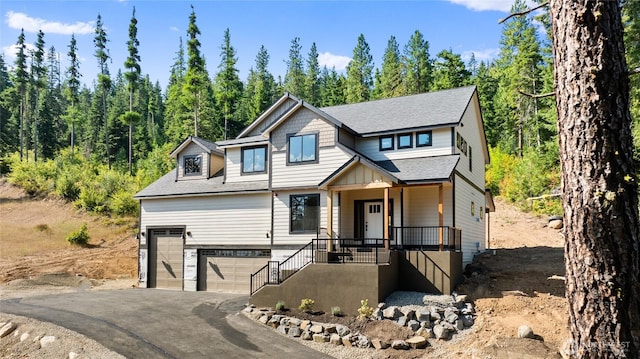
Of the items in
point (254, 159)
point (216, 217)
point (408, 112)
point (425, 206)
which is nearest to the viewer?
point (425, 206)

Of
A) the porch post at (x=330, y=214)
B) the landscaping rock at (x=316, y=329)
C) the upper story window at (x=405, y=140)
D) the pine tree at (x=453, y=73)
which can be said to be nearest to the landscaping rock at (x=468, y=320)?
the landscaping rock at (x=316, y=329)

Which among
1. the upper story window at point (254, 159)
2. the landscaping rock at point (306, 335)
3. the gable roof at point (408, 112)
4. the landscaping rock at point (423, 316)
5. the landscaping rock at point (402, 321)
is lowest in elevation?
the landscaping rock at point (306, 335)

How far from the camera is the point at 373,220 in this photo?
59.4 ft

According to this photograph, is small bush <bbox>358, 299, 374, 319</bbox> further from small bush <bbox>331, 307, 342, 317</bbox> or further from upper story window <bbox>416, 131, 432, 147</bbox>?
upper story window <bbox>416, 131, 432, 147</bbox>

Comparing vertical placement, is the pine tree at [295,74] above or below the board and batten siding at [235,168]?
above

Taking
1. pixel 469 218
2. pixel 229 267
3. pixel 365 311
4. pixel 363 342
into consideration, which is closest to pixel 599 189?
pixel 363 342

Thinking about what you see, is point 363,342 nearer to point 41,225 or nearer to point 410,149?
point 410,149

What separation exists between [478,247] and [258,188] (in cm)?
1134

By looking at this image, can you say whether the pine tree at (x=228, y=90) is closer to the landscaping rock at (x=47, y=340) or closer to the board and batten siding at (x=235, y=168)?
the board and batten siding at (x=235, y=168)

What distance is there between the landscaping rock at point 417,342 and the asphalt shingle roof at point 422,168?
5693 millimetres

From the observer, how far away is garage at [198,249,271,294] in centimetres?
1989

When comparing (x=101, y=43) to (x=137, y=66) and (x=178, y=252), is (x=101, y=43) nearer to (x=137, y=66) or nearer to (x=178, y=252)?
(x=137, y=66)

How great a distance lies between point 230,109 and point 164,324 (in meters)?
43.9

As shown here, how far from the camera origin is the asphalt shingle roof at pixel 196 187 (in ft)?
66.7
